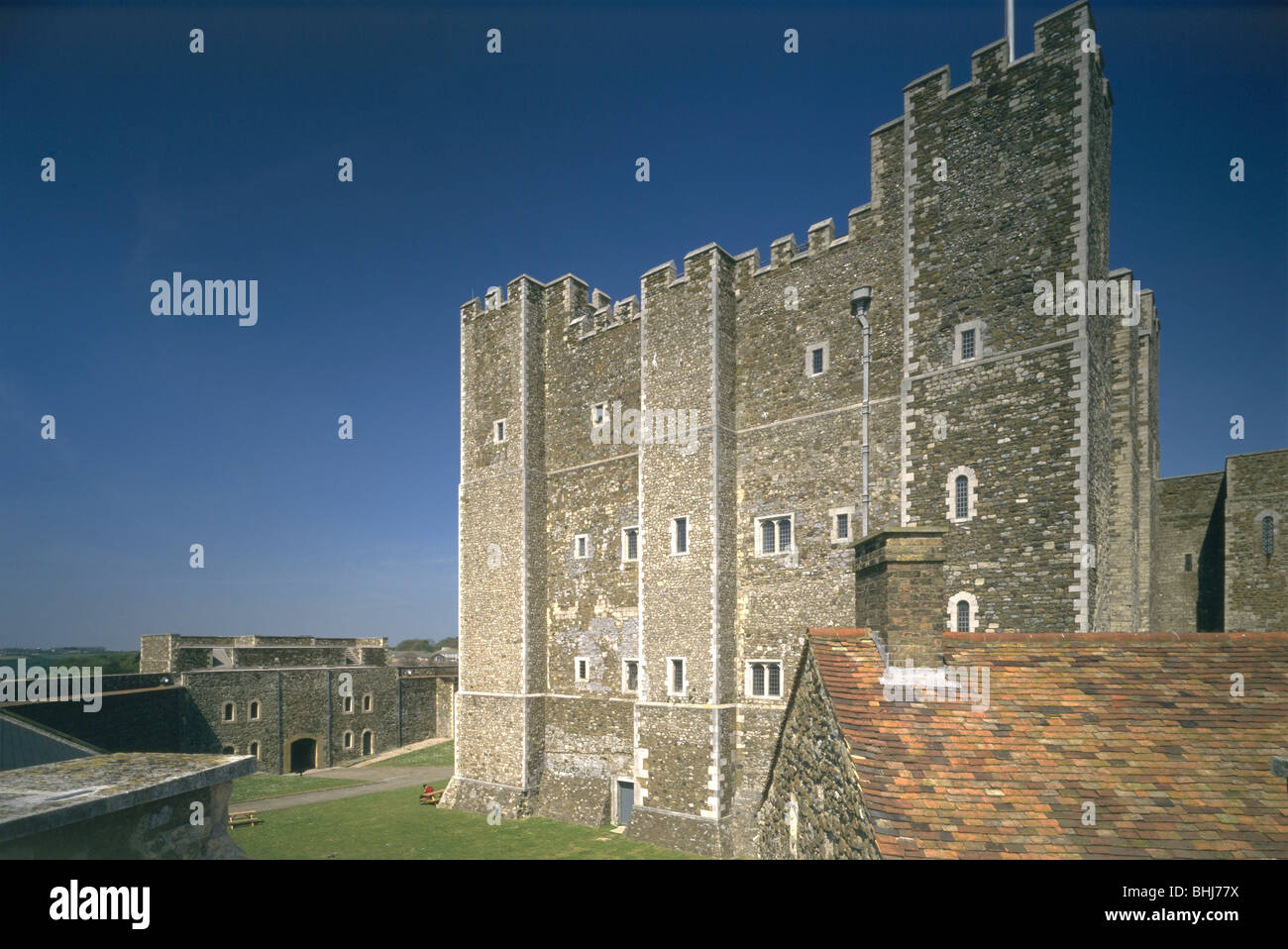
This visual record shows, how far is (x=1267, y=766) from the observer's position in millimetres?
4988

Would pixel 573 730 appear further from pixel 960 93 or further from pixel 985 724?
pixel 960 93

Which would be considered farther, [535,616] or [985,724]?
[535,616]

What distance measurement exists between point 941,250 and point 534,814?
19.9 meters

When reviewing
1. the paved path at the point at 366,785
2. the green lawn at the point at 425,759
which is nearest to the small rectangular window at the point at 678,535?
the paved path at the point at 366,785

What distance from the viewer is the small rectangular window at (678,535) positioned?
717 inches

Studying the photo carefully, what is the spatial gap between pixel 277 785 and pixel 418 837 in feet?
42.4

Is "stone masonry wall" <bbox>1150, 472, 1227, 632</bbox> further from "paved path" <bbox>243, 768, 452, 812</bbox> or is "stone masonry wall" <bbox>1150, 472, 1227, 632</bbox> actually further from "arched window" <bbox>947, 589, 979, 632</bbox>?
"paved path" <bbox>243, 768, 452, 812</bbox>

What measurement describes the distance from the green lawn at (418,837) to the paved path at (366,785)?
1.60 m

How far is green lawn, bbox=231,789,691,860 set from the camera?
16.7 meters

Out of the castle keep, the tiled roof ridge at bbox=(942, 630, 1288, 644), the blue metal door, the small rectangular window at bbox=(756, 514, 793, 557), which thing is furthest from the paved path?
the tiled roof ridge at bbox=(942, 630, 1288, 644)

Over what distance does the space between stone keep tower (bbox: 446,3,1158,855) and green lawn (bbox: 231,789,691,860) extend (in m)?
0.92

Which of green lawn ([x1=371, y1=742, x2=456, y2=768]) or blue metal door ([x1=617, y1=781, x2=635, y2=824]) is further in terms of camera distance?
green lawn ([x1=371, y1=742, x2=456, y2=768])

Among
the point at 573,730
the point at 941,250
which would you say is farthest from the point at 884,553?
the point at 573,730

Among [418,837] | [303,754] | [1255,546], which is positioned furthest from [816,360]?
[303,754]
